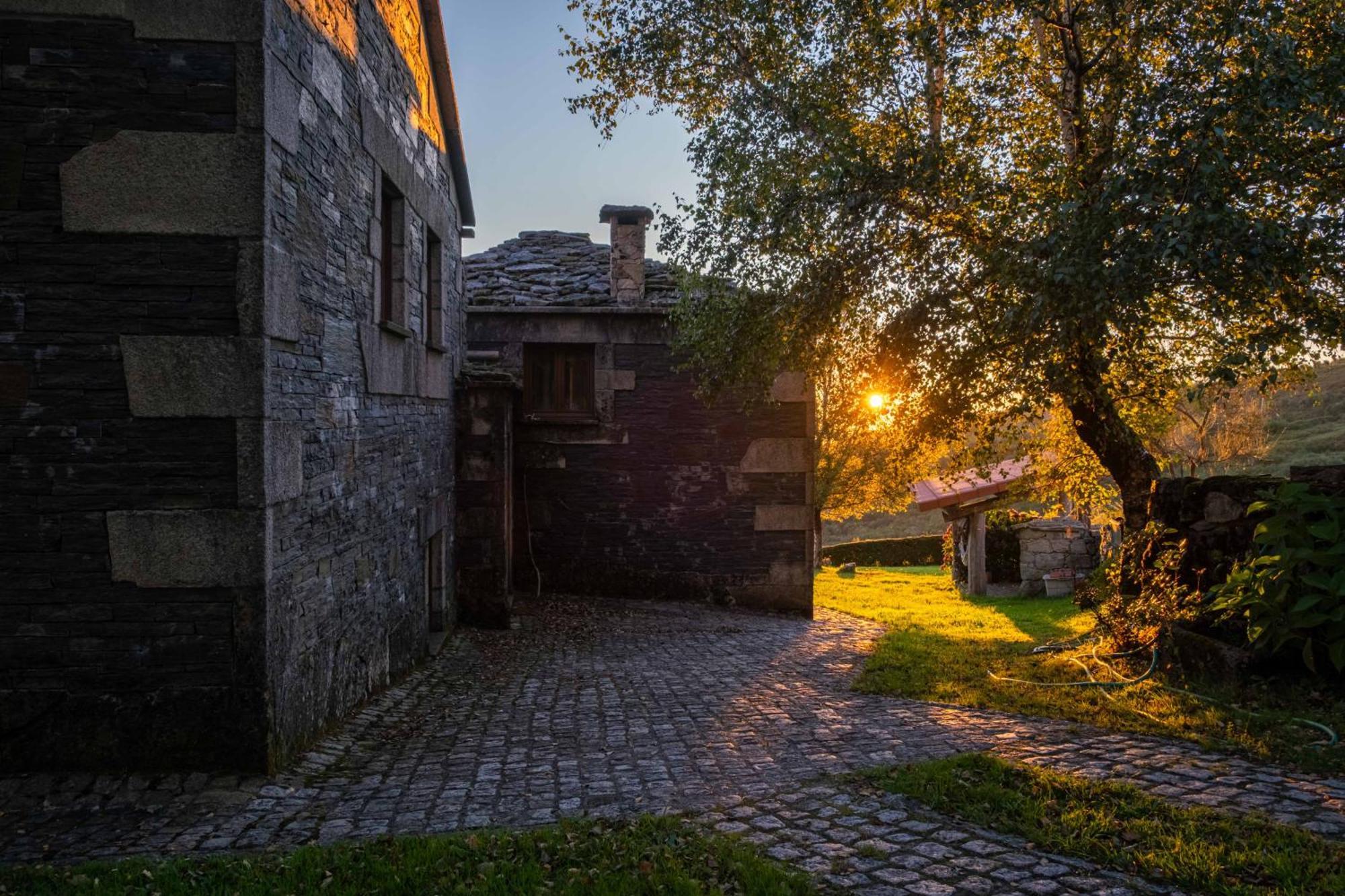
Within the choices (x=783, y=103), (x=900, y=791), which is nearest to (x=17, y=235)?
(x=900, y=791)

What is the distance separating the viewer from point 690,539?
44.0 feet

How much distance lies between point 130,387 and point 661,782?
3573 millimetres

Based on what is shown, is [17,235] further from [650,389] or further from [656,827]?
[650,389]

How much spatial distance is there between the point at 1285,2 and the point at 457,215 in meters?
8.70

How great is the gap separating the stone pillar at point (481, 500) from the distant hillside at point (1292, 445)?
86.9ft

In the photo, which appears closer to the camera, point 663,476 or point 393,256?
point 393,256

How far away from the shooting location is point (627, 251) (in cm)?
1374

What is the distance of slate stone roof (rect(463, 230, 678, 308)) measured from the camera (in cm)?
1352

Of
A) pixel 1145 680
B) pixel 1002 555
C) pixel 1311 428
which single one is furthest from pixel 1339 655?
pixel 1311 428

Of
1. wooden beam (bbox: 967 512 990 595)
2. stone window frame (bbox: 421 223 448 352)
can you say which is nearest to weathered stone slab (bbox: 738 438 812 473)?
stone window frame (bbox: 421 223 448 352)

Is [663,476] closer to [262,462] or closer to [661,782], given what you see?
[661,782]

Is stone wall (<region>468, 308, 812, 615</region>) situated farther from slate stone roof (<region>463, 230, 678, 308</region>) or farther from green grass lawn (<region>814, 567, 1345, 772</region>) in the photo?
green grass lawn (<region>814, 567, 1345, 772</region>)

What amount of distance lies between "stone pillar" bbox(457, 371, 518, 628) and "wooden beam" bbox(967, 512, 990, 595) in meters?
9.75

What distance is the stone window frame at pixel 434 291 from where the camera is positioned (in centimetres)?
972
